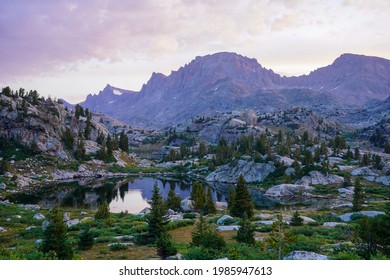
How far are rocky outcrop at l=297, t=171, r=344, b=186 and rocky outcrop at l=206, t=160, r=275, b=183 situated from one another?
1411cm

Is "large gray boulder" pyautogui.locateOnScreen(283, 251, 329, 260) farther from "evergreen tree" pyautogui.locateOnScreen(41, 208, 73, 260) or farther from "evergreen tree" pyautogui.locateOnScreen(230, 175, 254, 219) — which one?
"evergreen tree" pyautogui.locateOnScreen(230, 175, 254, 219)

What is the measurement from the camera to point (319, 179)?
4053 inches

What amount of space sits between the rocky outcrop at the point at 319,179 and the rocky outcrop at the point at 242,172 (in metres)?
14.1

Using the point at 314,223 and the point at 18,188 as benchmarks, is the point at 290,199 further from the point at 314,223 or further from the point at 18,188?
the point at 18,188

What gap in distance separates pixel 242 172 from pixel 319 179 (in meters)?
27.4

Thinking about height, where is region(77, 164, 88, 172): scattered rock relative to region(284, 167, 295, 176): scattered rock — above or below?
above

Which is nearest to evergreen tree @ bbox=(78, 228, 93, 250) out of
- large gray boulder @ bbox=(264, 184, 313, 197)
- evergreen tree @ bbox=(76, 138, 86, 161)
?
large gray boulder @ bbox=(264, 184, 313, 197)

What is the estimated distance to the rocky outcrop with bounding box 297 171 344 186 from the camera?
101250 millimetres

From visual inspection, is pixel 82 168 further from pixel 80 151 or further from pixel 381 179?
pixel 381 179

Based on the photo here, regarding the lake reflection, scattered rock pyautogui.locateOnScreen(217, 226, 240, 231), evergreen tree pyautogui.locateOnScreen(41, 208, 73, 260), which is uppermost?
evergreen tree pyautogui.locateOnScreen(41, 208, 73, 260)

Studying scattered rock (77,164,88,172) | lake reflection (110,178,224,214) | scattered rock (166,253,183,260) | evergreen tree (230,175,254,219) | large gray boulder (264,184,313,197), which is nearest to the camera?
scattered rock (166,253,183,260)

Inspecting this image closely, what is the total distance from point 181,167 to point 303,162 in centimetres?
6076

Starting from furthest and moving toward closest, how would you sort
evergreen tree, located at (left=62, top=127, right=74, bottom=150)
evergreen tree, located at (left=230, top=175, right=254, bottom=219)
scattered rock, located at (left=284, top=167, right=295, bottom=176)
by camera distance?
evergreen tree, located at (left=62, top=127, right=74, bottom=150) → scattered rock, located at (left=284, top=167, right=295, bottom=176) → evergreen tree, located at (left=230, top=175, right=254, bottom=219)
